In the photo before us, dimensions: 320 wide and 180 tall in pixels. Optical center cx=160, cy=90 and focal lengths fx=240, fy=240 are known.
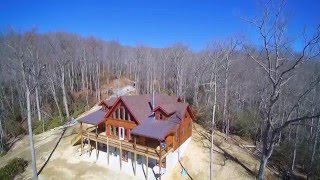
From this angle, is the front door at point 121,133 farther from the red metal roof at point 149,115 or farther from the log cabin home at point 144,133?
the red metal roof at point 149,115

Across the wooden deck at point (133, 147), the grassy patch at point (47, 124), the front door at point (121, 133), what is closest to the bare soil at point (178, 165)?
the wooden deck at point (133, 147)

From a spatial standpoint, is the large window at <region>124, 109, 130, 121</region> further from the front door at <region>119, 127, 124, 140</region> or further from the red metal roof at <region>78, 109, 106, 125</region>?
the red metal roof at <region>78, 109, 106, 125</region>

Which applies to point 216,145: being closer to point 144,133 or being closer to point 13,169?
point 144,133

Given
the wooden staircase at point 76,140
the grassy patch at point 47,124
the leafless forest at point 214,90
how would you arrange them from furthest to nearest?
the grassy patch at point 47,124
the wooden staircase at point 76,140
the leafless forest at point 214,90

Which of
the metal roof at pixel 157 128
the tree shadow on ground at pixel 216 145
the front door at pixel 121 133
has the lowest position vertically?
the tree shadow on ground at pixel 216 145

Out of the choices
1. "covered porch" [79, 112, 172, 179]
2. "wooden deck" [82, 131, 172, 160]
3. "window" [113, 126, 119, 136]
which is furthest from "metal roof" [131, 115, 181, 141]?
"window" [113, 126, 119, 136]

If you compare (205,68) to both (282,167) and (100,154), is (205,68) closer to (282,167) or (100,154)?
(282,167)
